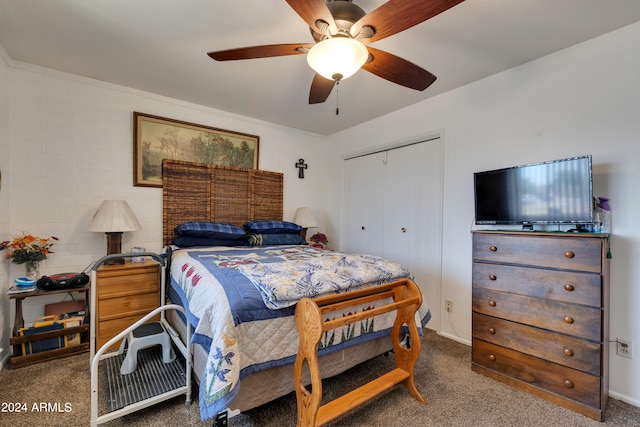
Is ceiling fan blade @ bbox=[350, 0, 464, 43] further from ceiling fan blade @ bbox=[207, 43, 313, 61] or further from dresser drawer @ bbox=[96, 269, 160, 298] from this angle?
dresser drawer @ bbox=[96, 269, 160, 298]

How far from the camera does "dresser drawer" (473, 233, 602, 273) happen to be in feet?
5.61

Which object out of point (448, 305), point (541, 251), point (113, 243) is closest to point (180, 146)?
point (113, 243)

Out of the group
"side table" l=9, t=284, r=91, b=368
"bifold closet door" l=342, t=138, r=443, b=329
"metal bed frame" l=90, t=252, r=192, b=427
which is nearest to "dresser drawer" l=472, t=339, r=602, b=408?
"bifold closet door" l=342, t=138, r=443, b=329

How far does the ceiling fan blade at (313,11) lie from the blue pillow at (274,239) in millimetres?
2331

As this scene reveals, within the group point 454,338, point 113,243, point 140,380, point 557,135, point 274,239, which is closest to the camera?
point 140,380

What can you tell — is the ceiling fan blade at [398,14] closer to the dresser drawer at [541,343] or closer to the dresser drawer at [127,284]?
the dresser drawer at [541,343]

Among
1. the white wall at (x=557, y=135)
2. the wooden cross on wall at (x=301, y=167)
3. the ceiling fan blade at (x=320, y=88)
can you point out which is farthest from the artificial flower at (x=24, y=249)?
the white wall at (x=557, y=135)

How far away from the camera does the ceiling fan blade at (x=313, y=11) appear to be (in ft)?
4.15

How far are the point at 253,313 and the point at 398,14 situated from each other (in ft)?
5.29

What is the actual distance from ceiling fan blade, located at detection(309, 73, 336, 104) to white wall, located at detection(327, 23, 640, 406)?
1.46 m

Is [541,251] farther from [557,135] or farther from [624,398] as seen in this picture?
[624,398]

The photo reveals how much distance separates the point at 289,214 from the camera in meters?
4.15

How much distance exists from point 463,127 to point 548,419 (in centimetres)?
235

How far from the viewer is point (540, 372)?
188 centimetres
